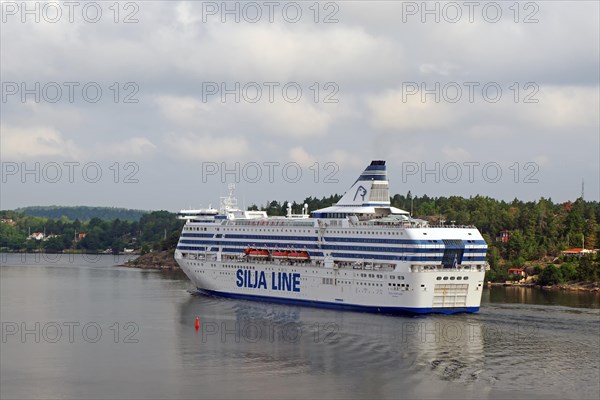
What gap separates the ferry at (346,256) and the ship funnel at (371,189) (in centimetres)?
8

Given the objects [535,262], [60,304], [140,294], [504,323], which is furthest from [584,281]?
[60,304]

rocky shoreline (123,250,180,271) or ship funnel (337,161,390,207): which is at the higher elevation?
ship funnel (337,161,390,207)

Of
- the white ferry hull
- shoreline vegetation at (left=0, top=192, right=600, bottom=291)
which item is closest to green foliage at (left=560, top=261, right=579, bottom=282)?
shoreline vegetation at (left=0, top=192, right=600, bottom=291)

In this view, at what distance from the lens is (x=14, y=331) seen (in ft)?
205

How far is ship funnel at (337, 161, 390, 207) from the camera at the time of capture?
77.2 m

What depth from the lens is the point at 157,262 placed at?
158m

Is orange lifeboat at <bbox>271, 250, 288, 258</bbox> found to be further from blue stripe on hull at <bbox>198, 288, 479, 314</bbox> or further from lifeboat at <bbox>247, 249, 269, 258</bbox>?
blue stripe on hull at <bbox>198, 288, 479, 314</bbox>

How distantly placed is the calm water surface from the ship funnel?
10541 millimetres

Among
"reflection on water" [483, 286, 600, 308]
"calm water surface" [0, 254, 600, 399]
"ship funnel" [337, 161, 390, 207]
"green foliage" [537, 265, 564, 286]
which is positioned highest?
"ship funnel" [337, 161, 390, 207]

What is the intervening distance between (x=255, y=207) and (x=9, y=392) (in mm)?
123894

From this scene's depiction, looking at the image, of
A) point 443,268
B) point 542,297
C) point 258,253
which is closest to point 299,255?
point 258,253

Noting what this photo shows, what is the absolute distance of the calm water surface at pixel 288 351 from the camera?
44.9 metres

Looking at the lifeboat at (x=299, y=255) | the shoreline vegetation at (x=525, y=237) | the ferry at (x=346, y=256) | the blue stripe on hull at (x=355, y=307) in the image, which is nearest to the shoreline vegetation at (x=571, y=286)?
the shoreline vegetation at (x=525, y=237)

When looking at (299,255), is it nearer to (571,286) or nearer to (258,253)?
(258,253)
